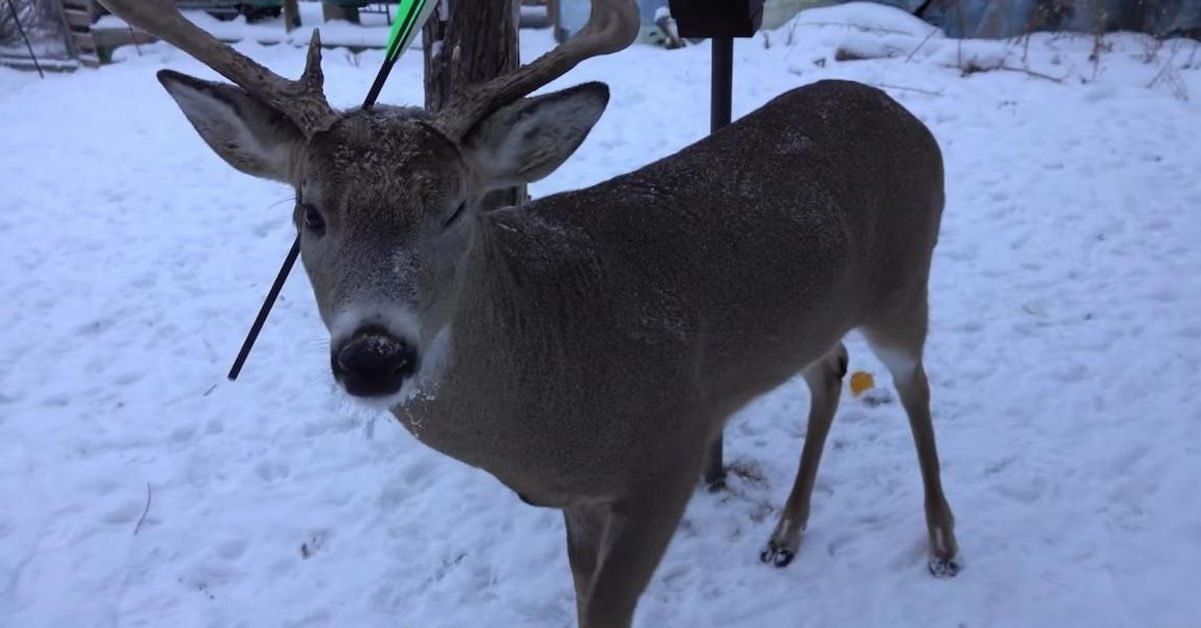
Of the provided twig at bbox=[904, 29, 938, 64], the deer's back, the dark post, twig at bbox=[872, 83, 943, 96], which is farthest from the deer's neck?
twig at bbox=[904, 29, 938, 64]

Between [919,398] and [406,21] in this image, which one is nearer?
[406,21]

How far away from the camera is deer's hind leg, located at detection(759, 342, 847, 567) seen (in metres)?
3.85

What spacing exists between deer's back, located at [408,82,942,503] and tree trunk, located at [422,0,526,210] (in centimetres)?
142

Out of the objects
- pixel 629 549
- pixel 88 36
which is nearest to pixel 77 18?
pixel 88 36

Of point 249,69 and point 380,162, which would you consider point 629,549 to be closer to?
point 380,162

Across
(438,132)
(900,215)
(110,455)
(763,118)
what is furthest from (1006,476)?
(110,455)

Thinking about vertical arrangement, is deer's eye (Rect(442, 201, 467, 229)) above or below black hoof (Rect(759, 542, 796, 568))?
above

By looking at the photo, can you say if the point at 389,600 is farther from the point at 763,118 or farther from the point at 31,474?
the point at 763,118

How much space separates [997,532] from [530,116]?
261 centimetres

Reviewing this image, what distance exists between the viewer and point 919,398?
3.88 metres

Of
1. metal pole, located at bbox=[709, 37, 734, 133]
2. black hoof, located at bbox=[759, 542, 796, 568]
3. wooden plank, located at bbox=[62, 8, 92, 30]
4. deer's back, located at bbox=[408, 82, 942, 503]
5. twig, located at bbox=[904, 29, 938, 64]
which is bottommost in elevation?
black hoof, located at bbox=[759, 542, 796, 568]

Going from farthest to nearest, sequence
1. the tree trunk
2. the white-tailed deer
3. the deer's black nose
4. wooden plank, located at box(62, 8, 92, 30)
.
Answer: wooden plank, located at box(62, 8, 92, 30), the tree trunk, the white-tailed deer, the deer's black nose

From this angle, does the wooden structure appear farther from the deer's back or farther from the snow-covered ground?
the deer's back

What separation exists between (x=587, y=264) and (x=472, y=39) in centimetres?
193
